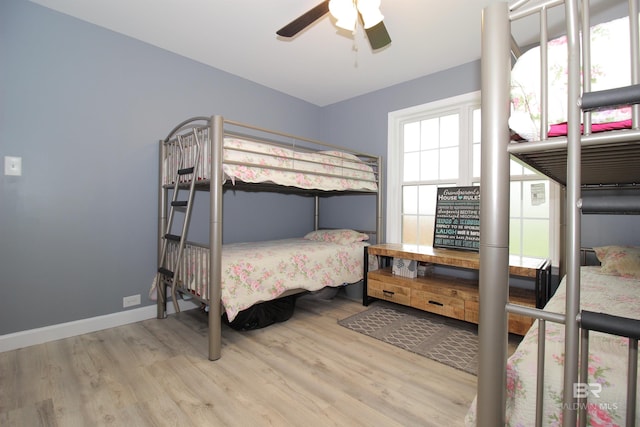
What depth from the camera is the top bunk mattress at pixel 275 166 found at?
208 centimetres

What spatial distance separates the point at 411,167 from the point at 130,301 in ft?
10.0

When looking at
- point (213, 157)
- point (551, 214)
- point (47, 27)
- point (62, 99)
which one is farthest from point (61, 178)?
point (551, 214)

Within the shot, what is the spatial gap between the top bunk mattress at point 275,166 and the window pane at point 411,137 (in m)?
0.54

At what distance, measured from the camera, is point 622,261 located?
1818mm

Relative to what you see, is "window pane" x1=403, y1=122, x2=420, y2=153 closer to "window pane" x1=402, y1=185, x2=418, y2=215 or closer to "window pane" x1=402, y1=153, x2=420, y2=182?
"window pane" x1=402, y1=153, x2=420, y2=182

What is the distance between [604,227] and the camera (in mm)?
2215

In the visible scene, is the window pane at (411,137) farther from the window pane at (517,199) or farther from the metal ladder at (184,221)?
the metal ladder at (184,221)

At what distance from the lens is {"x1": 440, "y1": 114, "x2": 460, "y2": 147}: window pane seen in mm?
3041

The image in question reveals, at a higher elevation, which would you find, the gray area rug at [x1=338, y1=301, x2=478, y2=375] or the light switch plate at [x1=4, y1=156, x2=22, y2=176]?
the light switch plate at [x1=4, y1=156, x2=22, y2=176]

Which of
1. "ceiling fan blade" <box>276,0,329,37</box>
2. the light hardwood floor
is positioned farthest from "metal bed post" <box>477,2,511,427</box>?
"ceiling fan blade" <box>276,0,329,37</box>

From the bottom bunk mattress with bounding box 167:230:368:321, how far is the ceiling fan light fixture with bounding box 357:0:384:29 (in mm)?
1728

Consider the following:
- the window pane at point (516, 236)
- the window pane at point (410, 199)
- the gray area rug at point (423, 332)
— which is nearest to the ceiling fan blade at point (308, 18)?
the window pane at point (410, 199)

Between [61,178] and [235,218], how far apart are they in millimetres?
1432

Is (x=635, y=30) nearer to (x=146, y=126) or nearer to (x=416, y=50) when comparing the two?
(x=416, y=50)
